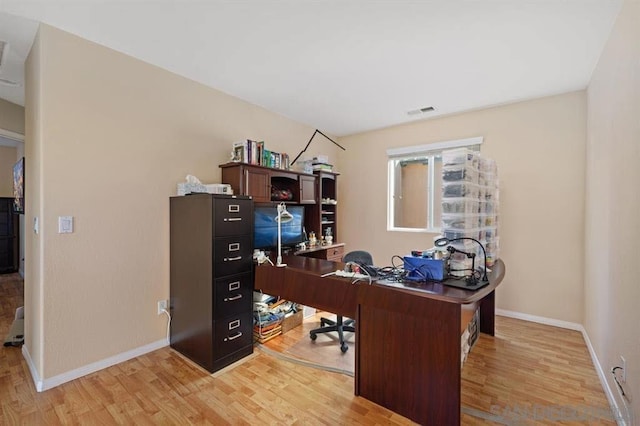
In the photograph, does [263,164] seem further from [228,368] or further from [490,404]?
[490,404]

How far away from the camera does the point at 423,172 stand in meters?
4.02

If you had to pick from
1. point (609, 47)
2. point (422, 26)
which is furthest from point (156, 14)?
point (609, 47)

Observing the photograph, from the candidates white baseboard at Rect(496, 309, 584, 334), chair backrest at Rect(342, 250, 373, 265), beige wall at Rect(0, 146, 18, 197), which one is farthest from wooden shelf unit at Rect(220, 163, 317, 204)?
beige wall at Rect(0, 146, 18, 197)

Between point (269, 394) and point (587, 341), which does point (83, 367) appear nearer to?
point (269, 394)

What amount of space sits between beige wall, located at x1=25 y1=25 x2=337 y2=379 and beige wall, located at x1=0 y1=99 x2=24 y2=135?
63.7 inches

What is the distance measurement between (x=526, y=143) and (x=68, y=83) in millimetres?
4381

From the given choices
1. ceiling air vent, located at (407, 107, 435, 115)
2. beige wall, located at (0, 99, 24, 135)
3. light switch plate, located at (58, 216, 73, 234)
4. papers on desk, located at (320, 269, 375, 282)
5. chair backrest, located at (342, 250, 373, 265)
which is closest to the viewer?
papers on desk, located at (320, 269, 375, 282)

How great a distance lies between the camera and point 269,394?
6.37 ft

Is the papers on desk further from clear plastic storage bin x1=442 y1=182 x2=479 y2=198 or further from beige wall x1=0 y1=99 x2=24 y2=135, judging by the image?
beige wall x1=0 y1=99 x2=24 y2=135

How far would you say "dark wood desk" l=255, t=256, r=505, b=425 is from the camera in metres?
1.53

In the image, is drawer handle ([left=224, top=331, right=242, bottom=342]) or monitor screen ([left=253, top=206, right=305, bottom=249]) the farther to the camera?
monitor screen ([left=253, top=206, right=305, bottom=249])

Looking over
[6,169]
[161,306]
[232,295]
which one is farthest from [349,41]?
[6,169]

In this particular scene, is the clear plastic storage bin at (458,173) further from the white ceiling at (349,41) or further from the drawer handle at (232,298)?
the drawer handle at (232,298)

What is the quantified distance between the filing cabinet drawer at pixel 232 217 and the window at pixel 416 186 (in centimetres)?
247
